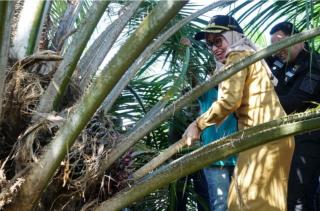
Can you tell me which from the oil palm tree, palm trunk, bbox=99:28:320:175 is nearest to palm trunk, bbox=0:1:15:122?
the oil palm tree

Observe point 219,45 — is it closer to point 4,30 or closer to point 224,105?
point 224,105

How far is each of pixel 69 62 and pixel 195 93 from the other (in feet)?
1.54

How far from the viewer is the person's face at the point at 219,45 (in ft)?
8.52

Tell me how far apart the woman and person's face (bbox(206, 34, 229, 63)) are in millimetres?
83

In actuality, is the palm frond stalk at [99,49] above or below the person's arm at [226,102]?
above

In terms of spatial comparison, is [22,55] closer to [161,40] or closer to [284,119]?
[161,40]

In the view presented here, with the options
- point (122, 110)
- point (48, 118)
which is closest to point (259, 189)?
point (48, 118)

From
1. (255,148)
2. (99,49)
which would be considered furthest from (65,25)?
(255,148)

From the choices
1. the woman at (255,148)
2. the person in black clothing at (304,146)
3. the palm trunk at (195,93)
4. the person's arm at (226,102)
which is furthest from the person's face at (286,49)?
the palm trunk at (195,93)

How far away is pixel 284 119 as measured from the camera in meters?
1.84

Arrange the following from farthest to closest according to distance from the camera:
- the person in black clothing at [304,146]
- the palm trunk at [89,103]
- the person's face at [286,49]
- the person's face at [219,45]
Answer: the person's face at [286,49]
the person in black clothing at [304,146]
the person's face at [219,45]
the palm trunk at [89,103]

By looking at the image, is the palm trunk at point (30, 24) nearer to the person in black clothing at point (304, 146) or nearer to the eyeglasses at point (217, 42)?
the eyeglasses at point (217, 42)

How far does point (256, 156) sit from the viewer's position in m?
2.35

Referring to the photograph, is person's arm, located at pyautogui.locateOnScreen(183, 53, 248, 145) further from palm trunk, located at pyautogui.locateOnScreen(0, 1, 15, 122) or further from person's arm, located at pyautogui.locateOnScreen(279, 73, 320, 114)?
palm trunk, located at pyautogui.locateOnScreen(0, 1, 15, 122)
